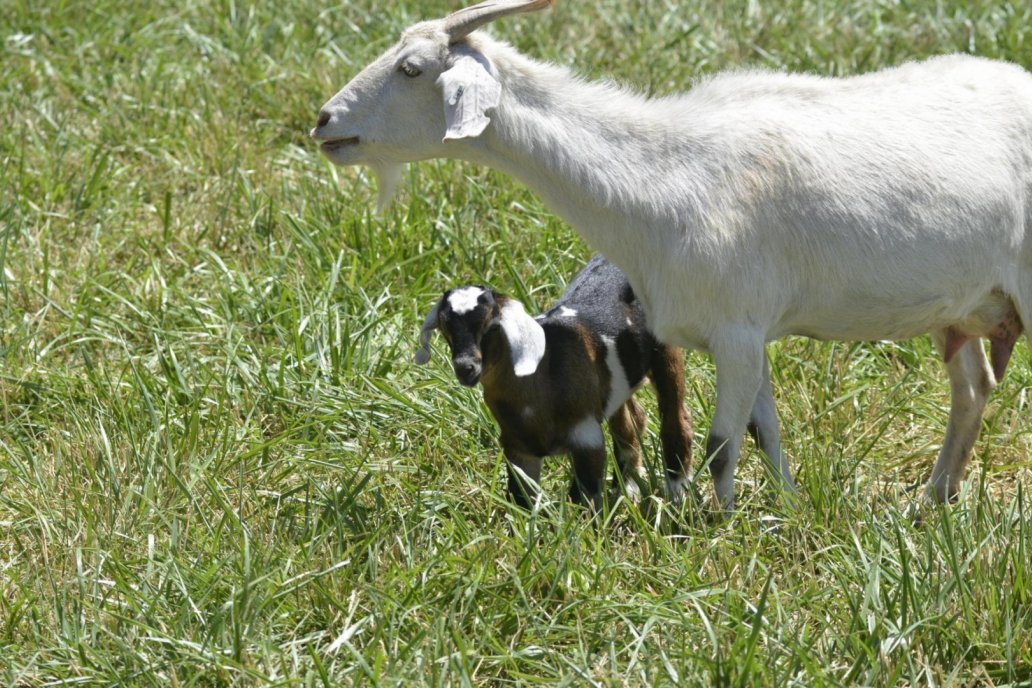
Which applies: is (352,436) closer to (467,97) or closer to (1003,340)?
(467,97)

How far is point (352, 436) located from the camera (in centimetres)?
481

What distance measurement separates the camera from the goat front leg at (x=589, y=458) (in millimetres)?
4332

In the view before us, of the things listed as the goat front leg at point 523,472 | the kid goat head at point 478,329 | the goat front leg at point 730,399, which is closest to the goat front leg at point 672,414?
the goat front leg at point 730,399

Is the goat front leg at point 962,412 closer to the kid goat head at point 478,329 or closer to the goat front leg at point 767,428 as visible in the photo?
the goat front leg at point 767,428

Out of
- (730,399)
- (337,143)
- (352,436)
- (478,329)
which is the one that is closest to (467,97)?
(337,143)

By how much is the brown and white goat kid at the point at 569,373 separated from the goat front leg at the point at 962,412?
80cm

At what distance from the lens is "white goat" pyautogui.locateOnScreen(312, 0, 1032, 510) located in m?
4.03

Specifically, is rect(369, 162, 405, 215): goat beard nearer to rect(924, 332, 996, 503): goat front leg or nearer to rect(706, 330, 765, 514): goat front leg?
rect(706, 330, 765, 514): goat front leg

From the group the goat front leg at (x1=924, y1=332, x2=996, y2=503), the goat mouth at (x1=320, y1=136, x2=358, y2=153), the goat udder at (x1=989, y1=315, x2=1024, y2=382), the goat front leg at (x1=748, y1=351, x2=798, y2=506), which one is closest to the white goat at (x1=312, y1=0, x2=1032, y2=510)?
the goat mouth at (x1=320, y1=136, x2=358, y2=153)

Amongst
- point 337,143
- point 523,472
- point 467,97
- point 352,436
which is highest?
point 467,97

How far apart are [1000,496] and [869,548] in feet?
3.27

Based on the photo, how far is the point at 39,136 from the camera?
6.81 m

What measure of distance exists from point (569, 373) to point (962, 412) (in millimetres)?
1254

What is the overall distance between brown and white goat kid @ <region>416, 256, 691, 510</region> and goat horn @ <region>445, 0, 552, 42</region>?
0.71 m
